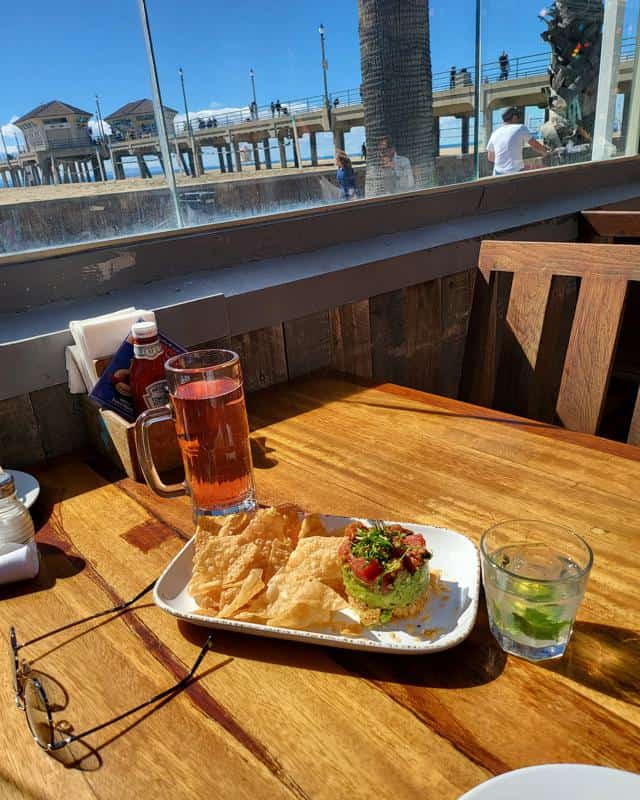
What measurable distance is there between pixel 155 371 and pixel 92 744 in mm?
645


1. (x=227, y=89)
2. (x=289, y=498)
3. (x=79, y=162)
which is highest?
(x=227, y=89)

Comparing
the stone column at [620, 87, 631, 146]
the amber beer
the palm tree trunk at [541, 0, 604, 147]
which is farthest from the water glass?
the stone column at [620, 87, 631, 146]

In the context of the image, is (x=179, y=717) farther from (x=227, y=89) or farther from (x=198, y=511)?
(x=227, y=89)

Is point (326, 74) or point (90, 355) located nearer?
point (90, 355)

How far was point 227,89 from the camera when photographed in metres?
1.67

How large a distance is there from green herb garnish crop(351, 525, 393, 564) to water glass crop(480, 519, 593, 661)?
102mm

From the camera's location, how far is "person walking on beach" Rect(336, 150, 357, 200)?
2062mm

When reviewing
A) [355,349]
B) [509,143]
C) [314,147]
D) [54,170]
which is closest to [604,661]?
[355,349]

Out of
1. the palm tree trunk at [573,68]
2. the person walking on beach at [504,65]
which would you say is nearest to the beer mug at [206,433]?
the person walking on beach at [504,65]

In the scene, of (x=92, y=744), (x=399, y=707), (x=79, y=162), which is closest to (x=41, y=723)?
(x=92, y=744)

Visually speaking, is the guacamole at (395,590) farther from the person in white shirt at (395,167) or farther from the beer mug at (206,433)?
the person in white shirt at (395,167)

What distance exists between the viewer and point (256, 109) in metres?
1.77

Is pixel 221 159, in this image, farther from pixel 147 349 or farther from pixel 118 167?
pixel 147 349

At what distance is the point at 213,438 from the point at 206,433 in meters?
0.01
